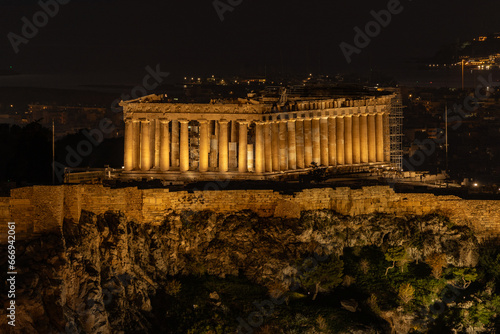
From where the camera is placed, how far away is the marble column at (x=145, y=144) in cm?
8138

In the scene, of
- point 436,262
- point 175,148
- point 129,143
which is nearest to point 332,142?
point 175,148

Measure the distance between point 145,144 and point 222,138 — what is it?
202 inches

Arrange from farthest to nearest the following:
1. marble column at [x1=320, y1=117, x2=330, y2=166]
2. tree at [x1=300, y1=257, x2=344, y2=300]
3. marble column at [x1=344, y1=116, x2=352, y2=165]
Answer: marble column at [x1=344, y1=116, x2=352, y2=165], marble column at [x1=320, y1=117, x2=330, y2=166], tree at [x1=300, y1=257, x2=344, y2=300]

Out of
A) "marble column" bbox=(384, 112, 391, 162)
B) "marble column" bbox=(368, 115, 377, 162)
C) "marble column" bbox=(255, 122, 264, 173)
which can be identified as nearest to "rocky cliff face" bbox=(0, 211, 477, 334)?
"marble column" bbox=(255, 122, 264, 173)

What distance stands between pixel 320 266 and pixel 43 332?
59.5ft

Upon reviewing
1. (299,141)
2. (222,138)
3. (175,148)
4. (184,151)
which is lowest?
(184,151)

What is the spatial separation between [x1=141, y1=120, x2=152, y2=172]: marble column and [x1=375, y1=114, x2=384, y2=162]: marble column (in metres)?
18.2

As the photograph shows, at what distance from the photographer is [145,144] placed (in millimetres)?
81438

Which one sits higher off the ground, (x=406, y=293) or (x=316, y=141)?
(x=316, y=141)

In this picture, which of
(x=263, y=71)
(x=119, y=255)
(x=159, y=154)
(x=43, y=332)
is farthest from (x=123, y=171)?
(x=263, y=71)

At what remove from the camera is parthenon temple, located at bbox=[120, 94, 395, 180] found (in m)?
80.9

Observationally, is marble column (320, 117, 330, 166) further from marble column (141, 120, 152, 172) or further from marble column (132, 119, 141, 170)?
marble column (132, 119, 141, 170)

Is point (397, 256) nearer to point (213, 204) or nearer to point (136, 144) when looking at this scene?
point (213, 204)

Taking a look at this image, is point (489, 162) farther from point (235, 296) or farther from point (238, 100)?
point (235, 296)
